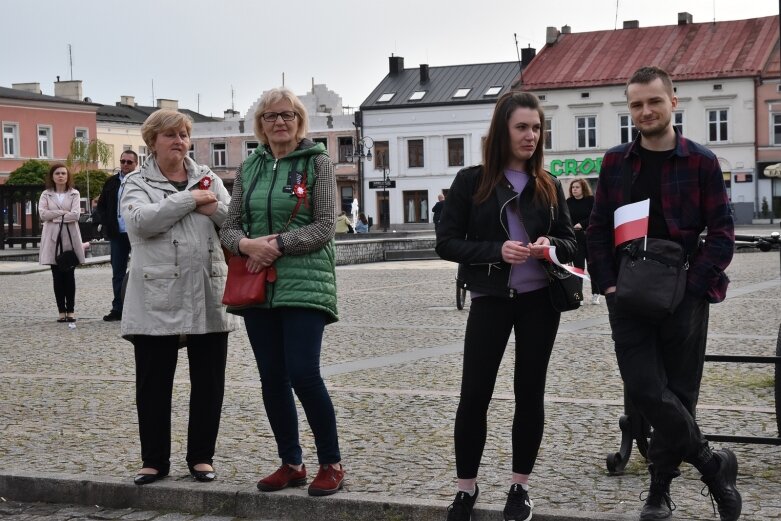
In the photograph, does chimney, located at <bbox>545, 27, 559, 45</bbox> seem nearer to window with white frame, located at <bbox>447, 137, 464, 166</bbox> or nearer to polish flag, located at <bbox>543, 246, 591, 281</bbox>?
window with white frame, located at <bbox>447, 137, 464, 166</bbox>

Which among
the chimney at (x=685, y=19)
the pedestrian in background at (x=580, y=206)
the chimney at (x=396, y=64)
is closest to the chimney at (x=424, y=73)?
the chimney at (x=396, y=64)

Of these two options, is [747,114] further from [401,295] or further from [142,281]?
[142,281]

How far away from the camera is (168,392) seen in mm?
6312

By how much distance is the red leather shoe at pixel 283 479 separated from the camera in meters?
5.85

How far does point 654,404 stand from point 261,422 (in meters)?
3.18

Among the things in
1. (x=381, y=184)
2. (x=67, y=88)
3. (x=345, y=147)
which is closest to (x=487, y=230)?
(x=381, y=184)

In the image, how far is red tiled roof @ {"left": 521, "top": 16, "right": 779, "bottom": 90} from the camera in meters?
64.5

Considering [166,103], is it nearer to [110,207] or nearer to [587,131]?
[587,131]

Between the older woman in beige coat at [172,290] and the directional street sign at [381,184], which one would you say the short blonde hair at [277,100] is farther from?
the directional street sign at [381,184]

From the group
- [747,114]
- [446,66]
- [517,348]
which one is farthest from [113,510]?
[446,66]

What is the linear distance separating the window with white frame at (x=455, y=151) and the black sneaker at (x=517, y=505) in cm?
6813

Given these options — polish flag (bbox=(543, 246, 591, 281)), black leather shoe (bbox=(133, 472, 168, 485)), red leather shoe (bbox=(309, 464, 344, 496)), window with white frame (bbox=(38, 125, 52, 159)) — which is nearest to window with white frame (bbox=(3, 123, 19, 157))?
window with white frame (bbox=(38, 125, 52, 159))

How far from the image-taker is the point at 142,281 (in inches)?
241

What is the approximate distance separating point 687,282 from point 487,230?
0.83 metres
